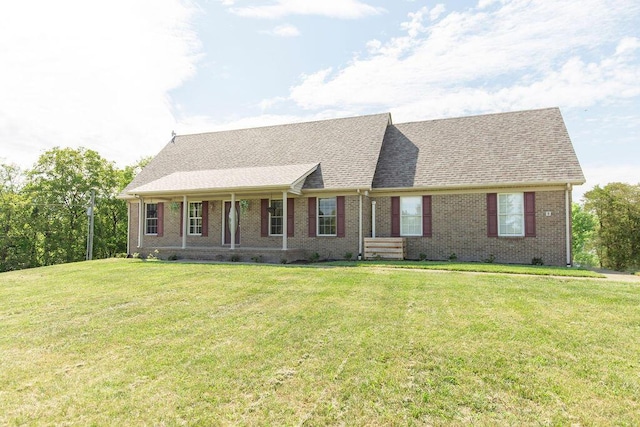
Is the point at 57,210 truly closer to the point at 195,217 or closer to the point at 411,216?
the point at 195,217

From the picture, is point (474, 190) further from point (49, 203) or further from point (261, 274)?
point (49, 203)

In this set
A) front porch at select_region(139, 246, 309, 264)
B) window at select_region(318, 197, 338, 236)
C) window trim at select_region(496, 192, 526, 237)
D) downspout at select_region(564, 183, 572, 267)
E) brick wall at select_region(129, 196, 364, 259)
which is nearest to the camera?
downspout at select_region(564, 183, 572, 267)

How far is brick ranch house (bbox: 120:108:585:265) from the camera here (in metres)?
13.1

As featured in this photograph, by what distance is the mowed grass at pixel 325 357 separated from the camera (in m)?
3.02

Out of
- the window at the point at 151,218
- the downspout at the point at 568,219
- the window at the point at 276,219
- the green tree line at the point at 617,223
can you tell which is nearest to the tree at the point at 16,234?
the window at the point at 151,218

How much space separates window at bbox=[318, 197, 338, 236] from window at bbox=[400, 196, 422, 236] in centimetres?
259

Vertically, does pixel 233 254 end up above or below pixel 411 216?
below

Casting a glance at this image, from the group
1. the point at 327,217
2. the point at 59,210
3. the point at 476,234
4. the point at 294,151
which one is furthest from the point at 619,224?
the point at 59,210

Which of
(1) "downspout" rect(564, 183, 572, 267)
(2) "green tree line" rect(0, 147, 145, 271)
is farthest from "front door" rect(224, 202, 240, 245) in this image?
(2) "green tree line" rect(0, 147, 145, 271)

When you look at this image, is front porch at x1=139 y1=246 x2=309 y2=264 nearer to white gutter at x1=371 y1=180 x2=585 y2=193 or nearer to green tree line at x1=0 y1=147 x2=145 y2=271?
white gutter at x1=371 y1=180 x2=585 y2=193

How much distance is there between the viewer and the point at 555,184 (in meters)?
12.6

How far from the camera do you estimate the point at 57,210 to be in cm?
2852

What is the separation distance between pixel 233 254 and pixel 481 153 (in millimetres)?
10304

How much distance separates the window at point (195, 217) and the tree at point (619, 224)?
20907 mm
